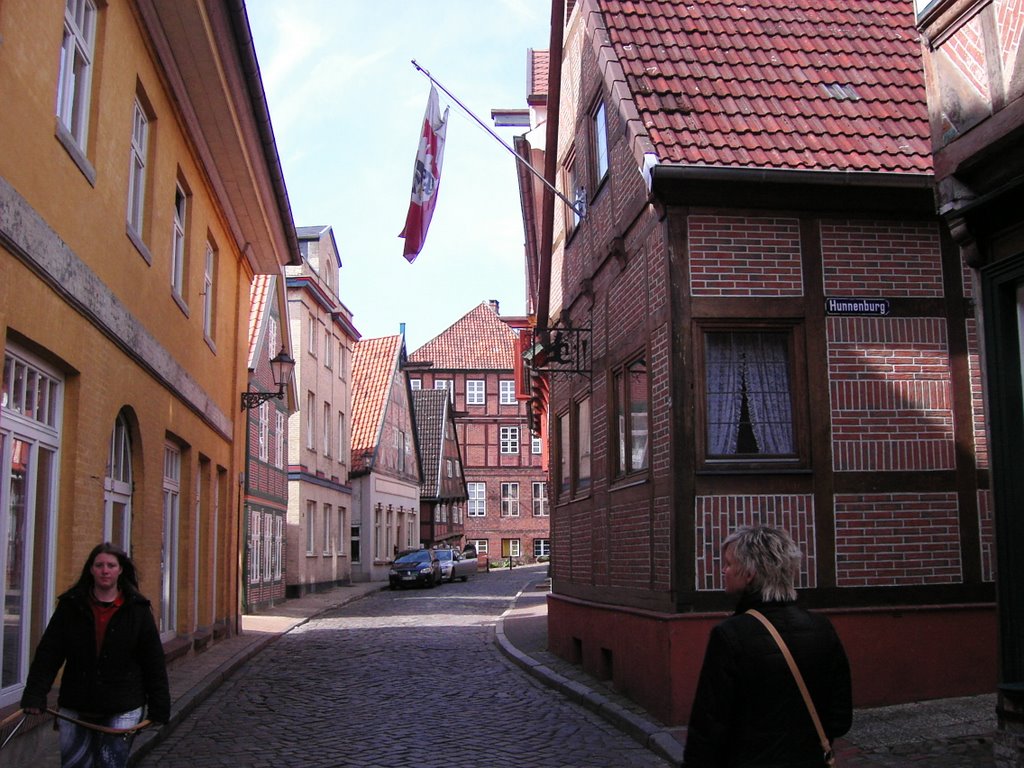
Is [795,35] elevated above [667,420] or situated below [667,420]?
above

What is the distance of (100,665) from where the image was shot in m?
5.27

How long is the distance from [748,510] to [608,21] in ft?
16.7

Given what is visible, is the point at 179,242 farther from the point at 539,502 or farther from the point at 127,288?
the point at 539,502

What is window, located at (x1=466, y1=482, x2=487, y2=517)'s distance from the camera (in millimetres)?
66625

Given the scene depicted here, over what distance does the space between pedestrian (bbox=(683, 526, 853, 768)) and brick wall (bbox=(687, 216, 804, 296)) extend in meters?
6.01

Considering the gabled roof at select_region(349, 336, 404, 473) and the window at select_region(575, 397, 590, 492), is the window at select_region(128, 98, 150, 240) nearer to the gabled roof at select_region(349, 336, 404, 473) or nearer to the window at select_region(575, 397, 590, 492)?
the window at select_region(575, 397, 590, 492)

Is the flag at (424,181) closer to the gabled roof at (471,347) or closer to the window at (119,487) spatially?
the window at (119,487)

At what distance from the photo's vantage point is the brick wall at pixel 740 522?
9297mm

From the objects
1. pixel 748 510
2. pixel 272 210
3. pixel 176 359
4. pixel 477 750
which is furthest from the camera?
pixel 272 210

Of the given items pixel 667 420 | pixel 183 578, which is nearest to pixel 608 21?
pixel 667 420

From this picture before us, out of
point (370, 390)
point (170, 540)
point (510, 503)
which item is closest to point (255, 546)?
point (170, 540)

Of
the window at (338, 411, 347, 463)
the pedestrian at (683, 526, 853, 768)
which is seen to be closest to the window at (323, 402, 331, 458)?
the window at (338, 411, 347, 463)

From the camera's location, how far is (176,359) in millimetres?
12508

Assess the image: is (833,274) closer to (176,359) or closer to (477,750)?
(477,750)
